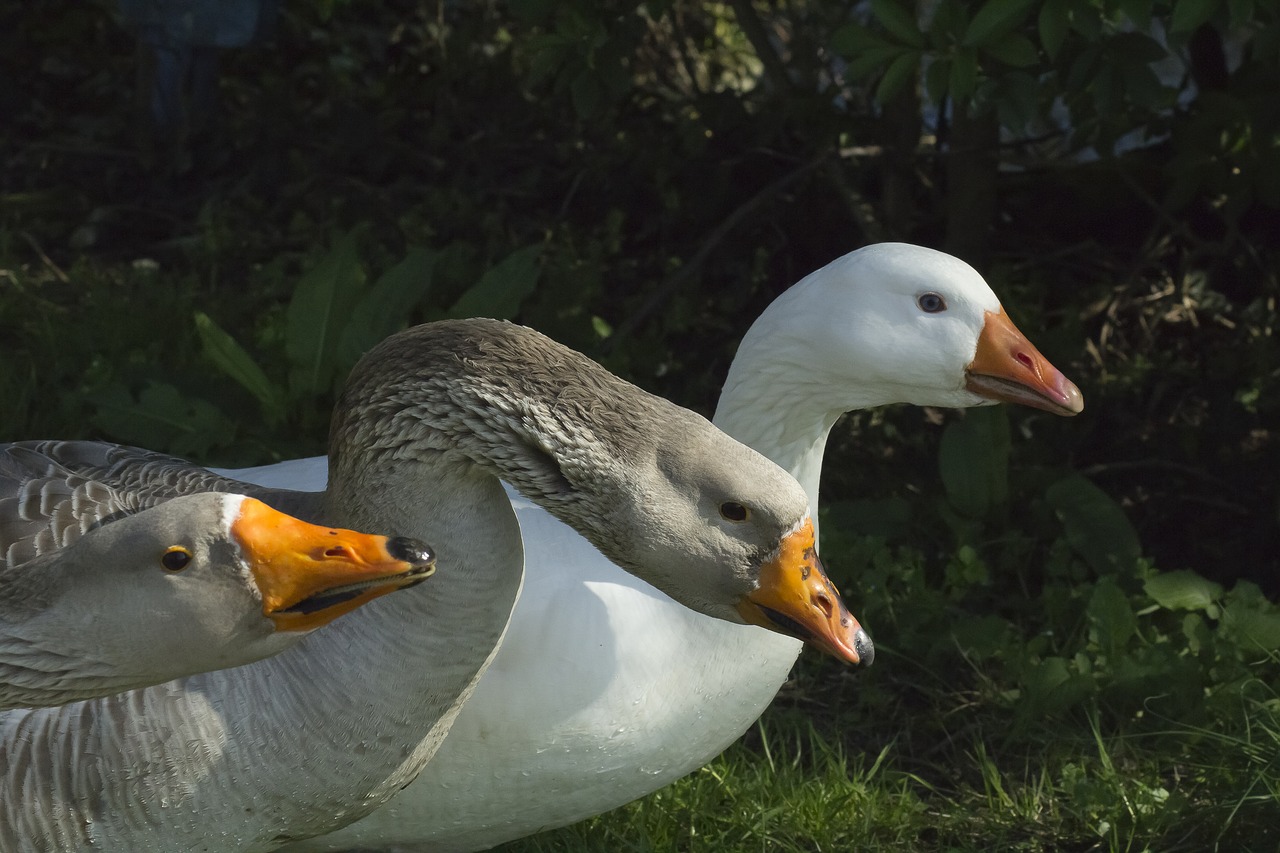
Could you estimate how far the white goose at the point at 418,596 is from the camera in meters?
2.29

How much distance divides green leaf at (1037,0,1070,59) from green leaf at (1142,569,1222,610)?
1.49 m

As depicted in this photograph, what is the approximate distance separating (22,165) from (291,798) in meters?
5.19

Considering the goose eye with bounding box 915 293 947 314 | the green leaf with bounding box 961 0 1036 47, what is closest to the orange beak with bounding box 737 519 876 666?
the goose eye with bounding box 915 293 947 314

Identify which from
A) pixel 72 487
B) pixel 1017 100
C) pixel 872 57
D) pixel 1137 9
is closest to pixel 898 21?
pixel 872 57

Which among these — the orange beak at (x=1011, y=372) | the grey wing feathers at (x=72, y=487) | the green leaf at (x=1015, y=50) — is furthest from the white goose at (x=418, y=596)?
the green leaf at (x=1015, y=50)

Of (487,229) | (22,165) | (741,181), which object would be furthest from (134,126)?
(741,181)

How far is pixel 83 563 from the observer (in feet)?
6.21

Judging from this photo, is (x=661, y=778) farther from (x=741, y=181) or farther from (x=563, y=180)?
(x=563, y=180)

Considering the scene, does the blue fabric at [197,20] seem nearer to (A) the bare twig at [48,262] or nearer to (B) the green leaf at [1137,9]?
(A) the bare twig at [48,262]

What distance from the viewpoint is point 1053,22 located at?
3.41m

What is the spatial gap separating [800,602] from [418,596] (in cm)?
62

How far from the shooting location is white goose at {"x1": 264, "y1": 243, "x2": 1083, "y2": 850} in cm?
290

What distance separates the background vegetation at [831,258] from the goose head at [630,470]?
136cm

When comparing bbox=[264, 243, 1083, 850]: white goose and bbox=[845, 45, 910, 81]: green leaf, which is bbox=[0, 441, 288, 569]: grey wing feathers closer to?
bbox=[264, 243, 1083, 850]: white goose
